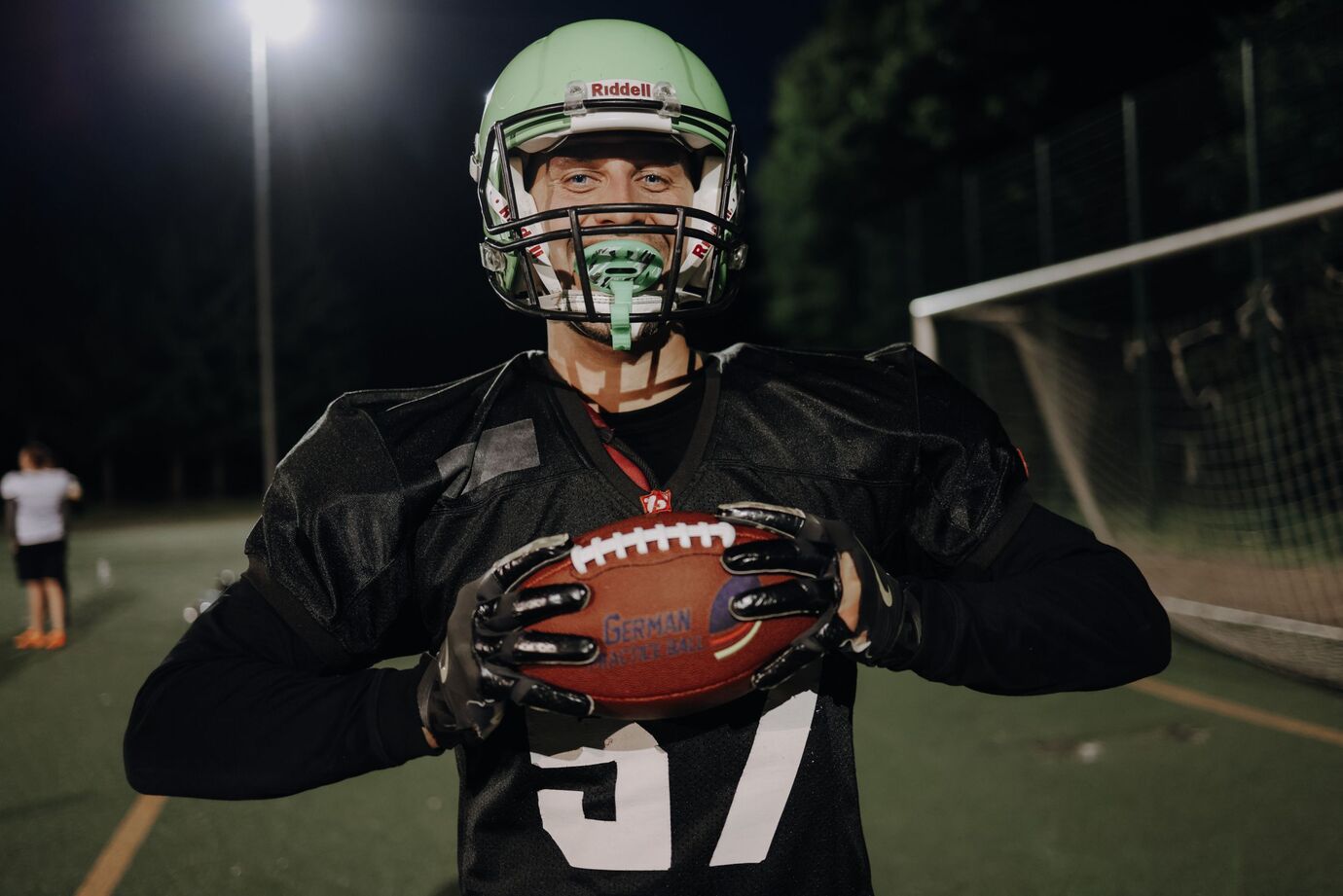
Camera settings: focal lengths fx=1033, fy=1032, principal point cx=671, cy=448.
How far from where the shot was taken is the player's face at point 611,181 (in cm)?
165

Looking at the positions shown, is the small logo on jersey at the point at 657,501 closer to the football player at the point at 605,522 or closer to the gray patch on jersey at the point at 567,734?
the football player at the point at 605,522

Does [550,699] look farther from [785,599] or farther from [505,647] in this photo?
[785,599]

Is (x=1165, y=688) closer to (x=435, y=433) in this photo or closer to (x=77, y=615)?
(x=435, y=433)

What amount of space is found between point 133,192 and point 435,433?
116ft

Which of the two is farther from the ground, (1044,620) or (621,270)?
(621,270)

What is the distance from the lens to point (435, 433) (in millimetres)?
Answer: 1559

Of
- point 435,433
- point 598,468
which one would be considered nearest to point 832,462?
point 598,468

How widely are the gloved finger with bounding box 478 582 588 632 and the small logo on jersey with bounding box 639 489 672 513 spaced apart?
0.33 meters

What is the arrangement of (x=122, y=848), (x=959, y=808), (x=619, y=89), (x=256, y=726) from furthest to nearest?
(x=959, y=808), (x=122, y=848), (x=619, y=89), (x=256, y=726)

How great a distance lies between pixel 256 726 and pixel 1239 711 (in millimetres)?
4984

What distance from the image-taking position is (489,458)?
1.55 meters

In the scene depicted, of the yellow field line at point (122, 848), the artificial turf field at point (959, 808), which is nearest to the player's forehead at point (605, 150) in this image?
the artificial turf field at point (959, 808)

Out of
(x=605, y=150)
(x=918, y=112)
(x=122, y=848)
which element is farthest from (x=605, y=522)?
(x=918, y=112)

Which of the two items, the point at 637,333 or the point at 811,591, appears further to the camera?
the point at 637,333
